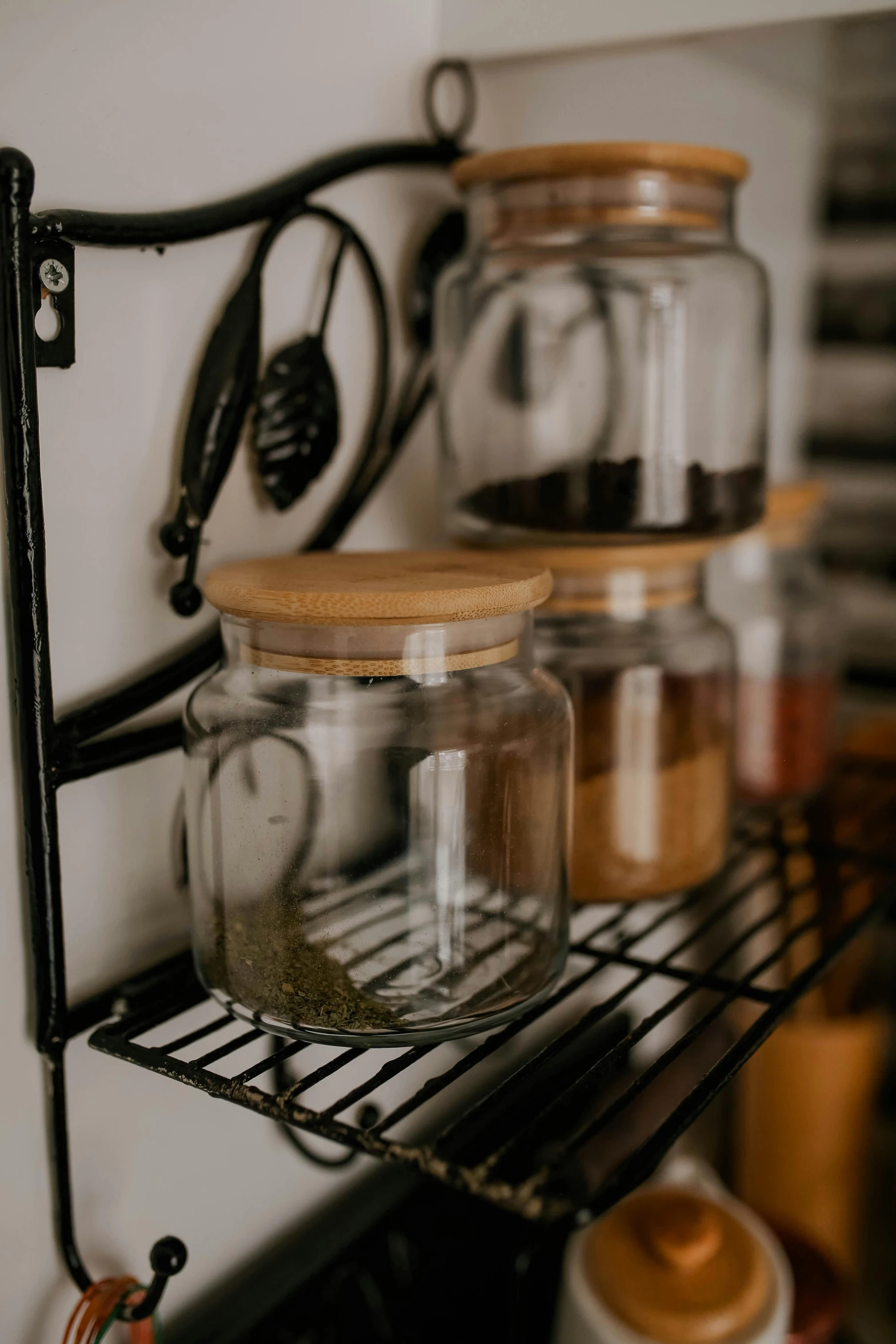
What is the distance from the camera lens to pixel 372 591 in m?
0.47

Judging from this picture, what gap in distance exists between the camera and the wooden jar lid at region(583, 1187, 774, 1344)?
717 millimetres

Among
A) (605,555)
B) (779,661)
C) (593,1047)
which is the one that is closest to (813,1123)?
(593,1047)

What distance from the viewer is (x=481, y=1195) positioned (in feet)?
1.39

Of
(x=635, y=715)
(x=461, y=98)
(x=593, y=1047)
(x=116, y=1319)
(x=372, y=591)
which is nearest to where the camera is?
(x=372, y=591)

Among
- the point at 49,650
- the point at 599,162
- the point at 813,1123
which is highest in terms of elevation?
the point at 599,162

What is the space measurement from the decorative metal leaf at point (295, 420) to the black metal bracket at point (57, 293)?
132mm

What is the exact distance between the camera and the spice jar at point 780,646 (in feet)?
2.90

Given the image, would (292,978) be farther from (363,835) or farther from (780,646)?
(780,646)

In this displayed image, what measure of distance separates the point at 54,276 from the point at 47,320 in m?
0.02

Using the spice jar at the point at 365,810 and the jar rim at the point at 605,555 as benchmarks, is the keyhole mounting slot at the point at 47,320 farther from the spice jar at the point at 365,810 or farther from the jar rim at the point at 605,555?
the jar rim at the point at 605,555

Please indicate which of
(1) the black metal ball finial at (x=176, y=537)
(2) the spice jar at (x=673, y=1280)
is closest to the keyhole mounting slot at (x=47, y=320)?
(1) the black metal ball finial at (x=176, y=537)

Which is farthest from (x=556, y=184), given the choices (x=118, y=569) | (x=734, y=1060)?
(x=734, y=1060)

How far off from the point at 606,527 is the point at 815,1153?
0.77 m

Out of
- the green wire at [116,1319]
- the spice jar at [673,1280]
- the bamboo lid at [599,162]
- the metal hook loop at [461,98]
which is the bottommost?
the spice jar at [673,1280]
